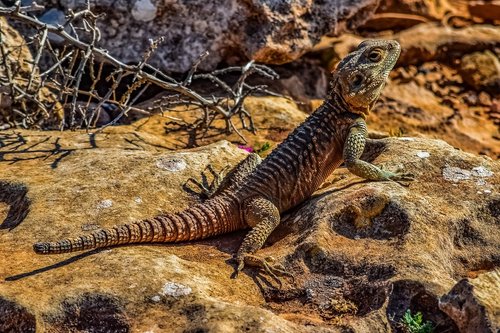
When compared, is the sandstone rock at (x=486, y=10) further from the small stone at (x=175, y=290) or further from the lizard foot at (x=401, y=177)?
the small stone at (x=175, y=290)

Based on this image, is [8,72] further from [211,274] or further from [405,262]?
[405,262]

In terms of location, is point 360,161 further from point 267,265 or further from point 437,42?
point 437,42

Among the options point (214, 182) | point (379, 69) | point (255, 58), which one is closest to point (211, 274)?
point (214, 182)

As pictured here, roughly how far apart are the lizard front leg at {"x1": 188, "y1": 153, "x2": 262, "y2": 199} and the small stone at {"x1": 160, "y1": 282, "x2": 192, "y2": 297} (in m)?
1.50

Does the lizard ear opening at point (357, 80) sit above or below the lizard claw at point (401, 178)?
above

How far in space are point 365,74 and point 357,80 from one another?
84mm

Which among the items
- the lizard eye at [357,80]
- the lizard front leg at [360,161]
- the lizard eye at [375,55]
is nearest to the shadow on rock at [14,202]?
the lizard front leg at [360,161]

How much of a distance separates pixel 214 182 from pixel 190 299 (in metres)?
1.79

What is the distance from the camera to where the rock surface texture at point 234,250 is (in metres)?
3.76

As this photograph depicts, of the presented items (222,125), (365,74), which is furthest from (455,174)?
(222,125)

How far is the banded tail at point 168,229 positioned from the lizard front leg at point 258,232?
0.47 ft

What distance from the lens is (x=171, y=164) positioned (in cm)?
555

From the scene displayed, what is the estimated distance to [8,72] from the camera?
637 centimetres

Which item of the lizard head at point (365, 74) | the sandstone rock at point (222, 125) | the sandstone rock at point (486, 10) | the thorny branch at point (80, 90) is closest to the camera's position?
the lizard head at point (365, 74)
